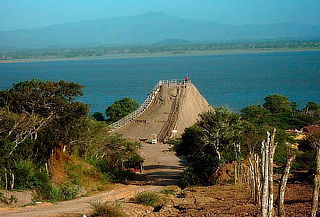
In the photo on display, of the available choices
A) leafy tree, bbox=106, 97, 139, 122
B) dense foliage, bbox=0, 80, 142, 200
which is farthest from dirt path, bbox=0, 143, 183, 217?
leafy tree, bbox=106, 97, 139, 122

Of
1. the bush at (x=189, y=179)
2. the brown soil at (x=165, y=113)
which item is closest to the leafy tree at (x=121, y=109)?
the brown soil at (x=165, y=113)

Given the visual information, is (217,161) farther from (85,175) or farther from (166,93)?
(166,93)

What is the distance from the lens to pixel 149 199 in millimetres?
20547

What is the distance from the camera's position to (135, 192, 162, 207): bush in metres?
20.3

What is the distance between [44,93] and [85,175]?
16.0 ft

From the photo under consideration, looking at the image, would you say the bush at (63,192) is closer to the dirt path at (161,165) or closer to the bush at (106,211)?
the dirt path at (161,165)

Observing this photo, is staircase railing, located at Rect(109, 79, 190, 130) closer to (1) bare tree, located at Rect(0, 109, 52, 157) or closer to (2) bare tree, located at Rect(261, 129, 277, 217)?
(1) bare tree, located at Rect(0, 109, 52, 157)

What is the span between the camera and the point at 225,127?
26438 millimetres

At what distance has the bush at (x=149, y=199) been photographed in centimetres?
2033

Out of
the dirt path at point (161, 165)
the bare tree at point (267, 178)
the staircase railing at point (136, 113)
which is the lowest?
the dirt path at point (161, 165)

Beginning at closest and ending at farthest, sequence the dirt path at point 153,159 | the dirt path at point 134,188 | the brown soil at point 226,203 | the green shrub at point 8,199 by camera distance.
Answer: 1. the brown soil at point 226,203
2. the dirt path at point 134,188
3. the dirt path at point 153,159
4. the green shrub at point 8,199

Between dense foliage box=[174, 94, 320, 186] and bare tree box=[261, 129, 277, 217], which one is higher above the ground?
bare tree box=[261, 129, 277, 217]

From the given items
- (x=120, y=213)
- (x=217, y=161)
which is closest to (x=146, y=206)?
(x=120, y=213)

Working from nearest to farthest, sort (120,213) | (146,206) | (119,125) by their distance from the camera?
(120,213), (146,206), (119,125)
